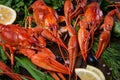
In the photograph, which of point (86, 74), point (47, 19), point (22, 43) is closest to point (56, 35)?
point (47, 19)

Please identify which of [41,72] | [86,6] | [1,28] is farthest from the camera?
[86,6]

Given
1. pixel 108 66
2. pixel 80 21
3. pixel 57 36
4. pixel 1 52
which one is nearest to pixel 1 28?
pixel 1 52

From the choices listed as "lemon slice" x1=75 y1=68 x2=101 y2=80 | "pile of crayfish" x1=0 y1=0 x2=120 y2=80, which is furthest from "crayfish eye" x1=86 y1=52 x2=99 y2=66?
"lemon slice" x1=75 y1=68 x2=101 y2=80

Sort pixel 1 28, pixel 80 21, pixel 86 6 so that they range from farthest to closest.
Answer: pixel 86 6 → pixel 80 21 → pixel 1 28

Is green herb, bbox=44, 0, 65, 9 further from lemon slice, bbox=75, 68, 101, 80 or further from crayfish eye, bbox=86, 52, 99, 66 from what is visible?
lemon slice, bbox=75, 68, 101, 80

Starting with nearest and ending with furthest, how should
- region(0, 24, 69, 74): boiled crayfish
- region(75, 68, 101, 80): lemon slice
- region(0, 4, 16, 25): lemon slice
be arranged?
region(75, 68, 101, 80): lemon slice < region(0, 24, 69, 74): boiled crayfish < region(0, 4, 16, 25): lemon slice

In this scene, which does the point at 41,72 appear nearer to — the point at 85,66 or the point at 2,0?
the point at 85,66

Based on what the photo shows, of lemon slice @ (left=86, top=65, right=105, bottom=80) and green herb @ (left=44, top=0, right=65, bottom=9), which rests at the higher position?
green herb @ (left=44, top=0, right=65, bottom=9)
